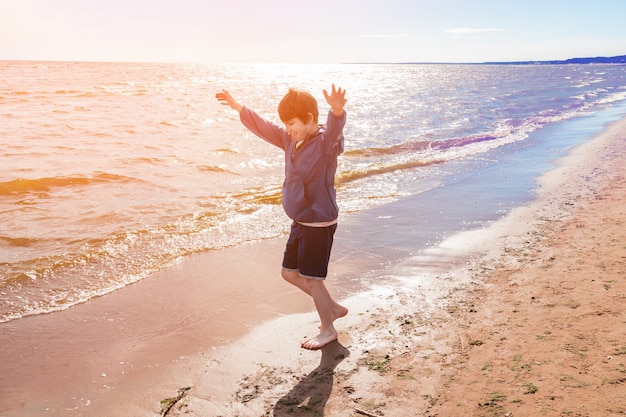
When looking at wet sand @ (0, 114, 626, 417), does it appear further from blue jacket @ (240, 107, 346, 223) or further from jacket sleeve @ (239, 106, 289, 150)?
jacket sleeve @ (239, 106, 289, 150)

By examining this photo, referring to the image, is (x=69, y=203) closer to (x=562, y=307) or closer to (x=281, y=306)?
(x=281, y=306)

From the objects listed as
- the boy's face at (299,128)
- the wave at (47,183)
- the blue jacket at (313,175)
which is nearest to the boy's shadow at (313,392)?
the blue jacket at (313,175)

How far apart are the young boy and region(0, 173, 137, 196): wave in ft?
23.5

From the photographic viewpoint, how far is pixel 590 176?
9172mm

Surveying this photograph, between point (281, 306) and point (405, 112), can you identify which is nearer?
point (281, 306)

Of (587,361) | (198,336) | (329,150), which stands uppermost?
(329,150)

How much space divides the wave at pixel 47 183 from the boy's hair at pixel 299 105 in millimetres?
7620

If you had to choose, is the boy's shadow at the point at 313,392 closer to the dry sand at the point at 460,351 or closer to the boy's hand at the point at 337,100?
the dry sand at the point at 460,351

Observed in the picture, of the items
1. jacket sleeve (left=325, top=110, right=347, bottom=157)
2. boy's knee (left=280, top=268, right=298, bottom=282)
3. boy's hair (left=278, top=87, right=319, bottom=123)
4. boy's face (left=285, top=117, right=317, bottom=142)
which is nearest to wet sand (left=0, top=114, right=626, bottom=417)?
boy's knee (left=280, top=268, right=298, bottom=282)

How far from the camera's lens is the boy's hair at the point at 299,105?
3240 mm

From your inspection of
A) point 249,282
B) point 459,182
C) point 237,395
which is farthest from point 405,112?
point 237,395

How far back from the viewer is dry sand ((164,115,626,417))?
2.81 meters

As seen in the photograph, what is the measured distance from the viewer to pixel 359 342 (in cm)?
366

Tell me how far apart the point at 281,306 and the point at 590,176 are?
7.32m
